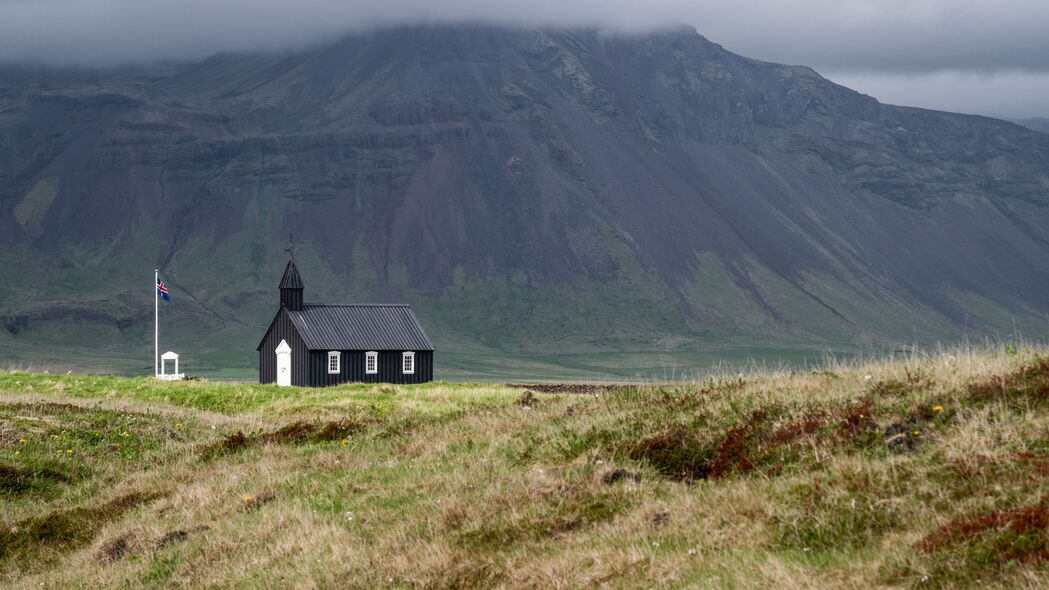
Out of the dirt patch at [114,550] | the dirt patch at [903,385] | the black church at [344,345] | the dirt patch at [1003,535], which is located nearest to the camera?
the dirt patch at [1003,535]

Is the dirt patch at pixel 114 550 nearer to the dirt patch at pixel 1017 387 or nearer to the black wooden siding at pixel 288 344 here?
the dirt patch at pixel 1017 387

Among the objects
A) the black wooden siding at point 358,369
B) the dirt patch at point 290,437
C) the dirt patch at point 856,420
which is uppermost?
the dirt patch at point 856,420

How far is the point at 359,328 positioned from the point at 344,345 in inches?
79.6

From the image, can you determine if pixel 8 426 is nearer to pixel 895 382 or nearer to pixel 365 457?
pixel 365 457

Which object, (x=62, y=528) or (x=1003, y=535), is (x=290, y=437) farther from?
(x=1003, y=535)

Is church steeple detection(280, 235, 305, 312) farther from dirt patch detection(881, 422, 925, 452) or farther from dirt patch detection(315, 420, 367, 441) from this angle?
dirt patch detection(881, 422, 925, 452)

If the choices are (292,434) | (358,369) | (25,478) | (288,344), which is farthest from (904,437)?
(288,344)

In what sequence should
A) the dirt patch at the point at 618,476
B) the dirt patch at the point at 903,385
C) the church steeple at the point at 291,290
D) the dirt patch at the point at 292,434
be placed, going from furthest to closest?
the church steeple at the point at 291,290, the dirt patch at the point at 292,434, the dirt patch at the point at 903,385, the dirt patch at the point at 618,476

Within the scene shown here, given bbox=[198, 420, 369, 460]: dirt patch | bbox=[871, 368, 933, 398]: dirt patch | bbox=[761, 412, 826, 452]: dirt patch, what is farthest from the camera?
bbox=[198, 420, 369, 460]: dirt patch

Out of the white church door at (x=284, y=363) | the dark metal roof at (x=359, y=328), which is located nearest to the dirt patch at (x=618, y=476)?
the dark metal roof at (x=359, y=328)

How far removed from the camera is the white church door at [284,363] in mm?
85062

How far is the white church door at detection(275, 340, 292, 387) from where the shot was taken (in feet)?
279

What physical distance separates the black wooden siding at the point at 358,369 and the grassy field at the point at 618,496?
57.6 meters

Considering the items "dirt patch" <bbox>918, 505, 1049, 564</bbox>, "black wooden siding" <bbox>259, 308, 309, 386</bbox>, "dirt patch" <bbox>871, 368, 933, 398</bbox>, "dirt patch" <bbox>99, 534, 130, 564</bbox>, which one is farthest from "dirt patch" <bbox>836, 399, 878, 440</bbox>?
"black wooden siding" <bbox>259, 308, 309, 386</bbox>
